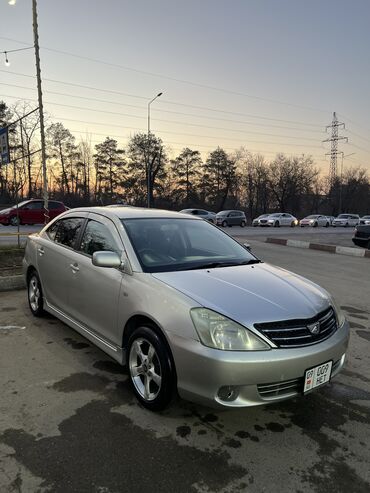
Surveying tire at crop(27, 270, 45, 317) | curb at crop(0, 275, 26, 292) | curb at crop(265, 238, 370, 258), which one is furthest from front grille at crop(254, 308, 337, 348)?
curb at crop(265, 238, 370, 258)

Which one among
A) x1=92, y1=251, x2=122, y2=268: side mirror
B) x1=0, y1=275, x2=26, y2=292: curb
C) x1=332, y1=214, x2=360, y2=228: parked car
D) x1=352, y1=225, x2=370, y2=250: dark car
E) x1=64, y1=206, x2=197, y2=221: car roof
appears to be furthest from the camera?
x1=332, y1=214, x2=360, y2=228: parked car

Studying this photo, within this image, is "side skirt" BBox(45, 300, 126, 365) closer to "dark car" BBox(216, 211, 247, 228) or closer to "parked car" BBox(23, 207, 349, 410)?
"parked car" BBox(23, 207, 349, 410)

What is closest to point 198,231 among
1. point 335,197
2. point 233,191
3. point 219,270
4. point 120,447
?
point 219,270

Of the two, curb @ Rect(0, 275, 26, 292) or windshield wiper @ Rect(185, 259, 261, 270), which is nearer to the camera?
windshield wiper @ Rect(185, 259, 261, 270)

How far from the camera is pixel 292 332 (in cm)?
279

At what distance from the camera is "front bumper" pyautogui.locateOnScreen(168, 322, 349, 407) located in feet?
8.53

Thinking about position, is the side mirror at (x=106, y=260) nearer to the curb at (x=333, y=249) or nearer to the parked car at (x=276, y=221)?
the curb at (x=333, y=249)

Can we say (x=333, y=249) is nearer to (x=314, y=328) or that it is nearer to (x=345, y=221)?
(x=314, y=328)

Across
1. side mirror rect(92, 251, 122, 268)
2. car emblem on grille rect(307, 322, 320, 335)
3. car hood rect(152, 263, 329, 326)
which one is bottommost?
car emblem on grille rect(307, 322, 320, 335)

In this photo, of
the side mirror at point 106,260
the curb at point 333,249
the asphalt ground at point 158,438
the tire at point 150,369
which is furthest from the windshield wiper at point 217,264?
the curb at point 333,249

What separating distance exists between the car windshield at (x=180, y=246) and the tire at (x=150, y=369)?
0.60 m

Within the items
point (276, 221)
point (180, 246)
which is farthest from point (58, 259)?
point (276, 221)

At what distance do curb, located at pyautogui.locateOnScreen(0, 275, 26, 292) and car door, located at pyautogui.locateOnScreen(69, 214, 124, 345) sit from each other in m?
3.21

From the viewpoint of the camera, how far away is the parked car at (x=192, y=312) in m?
2.66
